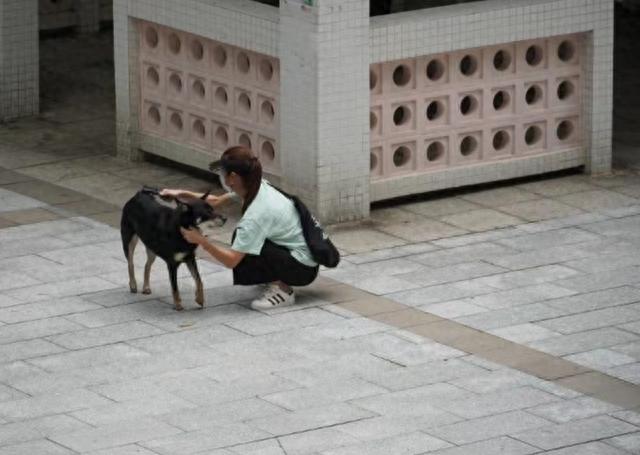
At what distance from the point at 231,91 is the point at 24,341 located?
4.14 meters

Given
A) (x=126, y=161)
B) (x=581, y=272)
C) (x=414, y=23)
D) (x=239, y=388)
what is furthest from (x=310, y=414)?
(x=126, y=161)

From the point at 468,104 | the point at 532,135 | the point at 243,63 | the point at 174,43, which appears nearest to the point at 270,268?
the point at 243,63

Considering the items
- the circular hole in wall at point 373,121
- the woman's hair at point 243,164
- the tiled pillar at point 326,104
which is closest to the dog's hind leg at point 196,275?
the woman's hair at point 243,164

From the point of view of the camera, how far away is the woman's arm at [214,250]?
12.9m

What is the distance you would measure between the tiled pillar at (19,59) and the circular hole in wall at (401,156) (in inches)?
176

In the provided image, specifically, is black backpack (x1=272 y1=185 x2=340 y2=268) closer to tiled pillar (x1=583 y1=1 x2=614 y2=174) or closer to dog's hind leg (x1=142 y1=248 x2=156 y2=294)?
dog's hind leg (x1=142 y1=248 x2=156 y2=294)

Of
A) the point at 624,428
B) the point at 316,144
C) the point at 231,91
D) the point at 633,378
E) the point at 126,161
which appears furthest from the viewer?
the point at 126,161

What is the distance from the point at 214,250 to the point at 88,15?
978 centimetres

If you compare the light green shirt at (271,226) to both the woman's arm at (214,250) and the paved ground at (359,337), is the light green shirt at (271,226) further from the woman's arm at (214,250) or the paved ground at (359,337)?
the paved ground at (359,337)

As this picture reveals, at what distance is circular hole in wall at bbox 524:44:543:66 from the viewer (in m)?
16.5

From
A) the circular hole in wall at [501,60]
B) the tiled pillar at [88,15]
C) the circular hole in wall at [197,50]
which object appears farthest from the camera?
the tiled pillar at [88,15]

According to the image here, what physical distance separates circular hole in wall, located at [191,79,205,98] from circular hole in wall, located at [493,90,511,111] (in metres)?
2.48

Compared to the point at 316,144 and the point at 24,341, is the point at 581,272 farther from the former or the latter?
the point at 24,341

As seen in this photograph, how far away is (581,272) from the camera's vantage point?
14.2m
